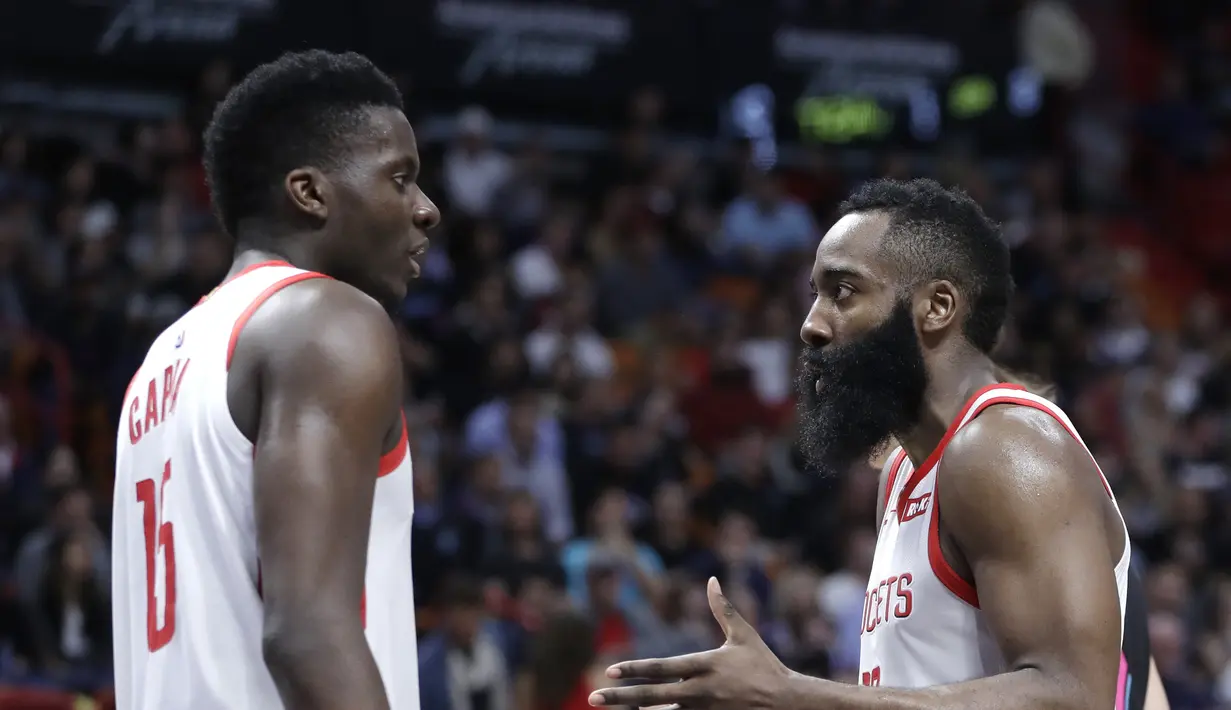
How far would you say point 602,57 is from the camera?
1247cm

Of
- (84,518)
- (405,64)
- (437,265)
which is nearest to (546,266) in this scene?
(437,265)

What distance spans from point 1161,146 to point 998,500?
46.5 feet

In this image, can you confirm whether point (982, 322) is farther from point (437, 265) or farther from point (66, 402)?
point (437, 265)

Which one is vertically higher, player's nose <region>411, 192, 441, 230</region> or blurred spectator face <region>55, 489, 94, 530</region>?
player's nose <region>411, 192, 441, 230</region>

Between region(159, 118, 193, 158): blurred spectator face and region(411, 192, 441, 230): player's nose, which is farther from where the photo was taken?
region(159, 118, 193, 158): blurred spectator face

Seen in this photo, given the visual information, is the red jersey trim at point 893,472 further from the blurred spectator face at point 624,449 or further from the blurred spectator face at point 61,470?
the blurred spectator face at point 624,449

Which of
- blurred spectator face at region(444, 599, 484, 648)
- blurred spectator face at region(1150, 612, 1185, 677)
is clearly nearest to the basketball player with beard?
blurred spectator face at region(444, 599, 484, 648)

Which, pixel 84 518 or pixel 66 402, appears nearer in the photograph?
pixel 84 518

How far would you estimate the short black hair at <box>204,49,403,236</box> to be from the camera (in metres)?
2.60

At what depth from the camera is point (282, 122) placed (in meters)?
2.61

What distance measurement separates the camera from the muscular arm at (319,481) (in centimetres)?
222

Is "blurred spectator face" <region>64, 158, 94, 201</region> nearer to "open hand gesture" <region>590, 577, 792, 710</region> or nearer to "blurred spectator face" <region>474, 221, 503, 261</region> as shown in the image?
"blurred spectator face" <region>474, 221, 503, 261</region>

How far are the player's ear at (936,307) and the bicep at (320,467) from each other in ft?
4.18

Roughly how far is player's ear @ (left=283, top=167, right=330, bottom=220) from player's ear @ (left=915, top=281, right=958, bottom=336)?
1268 mm
